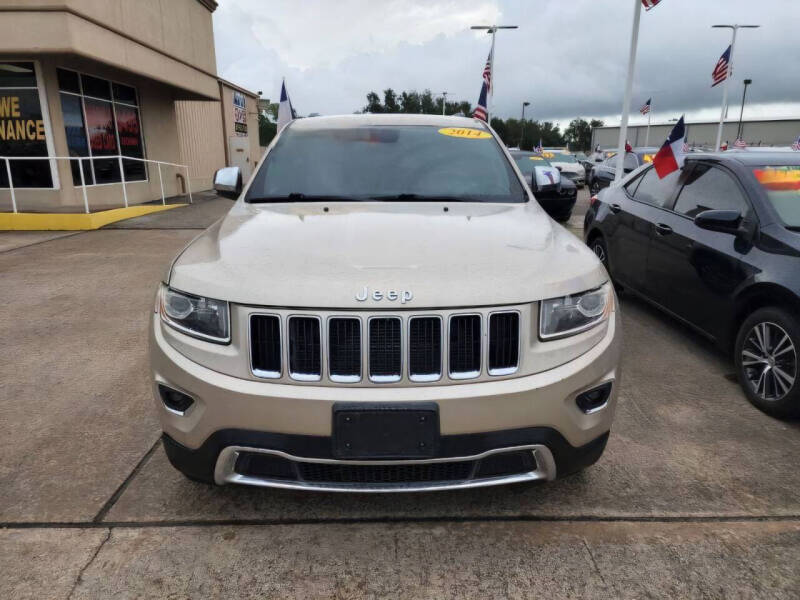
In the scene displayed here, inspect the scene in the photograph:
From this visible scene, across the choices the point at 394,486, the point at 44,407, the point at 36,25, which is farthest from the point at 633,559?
the point at 36,25

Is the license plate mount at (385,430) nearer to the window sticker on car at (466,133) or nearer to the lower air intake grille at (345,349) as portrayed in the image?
the lower air intake grille at (345,349)

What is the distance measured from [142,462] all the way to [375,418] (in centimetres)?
156

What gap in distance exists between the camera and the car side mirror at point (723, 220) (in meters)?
3.68

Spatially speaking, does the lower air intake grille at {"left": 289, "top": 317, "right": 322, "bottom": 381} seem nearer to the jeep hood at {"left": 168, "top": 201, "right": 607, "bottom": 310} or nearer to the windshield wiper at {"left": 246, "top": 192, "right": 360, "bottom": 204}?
the jeep hood at {"left": 168, "top": 201, "right": 607, "bottom": 310}

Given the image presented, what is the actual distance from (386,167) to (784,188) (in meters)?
2.67

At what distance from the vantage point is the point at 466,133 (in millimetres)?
3707

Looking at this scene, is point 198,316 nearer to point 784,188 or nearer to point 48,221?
point 784,188

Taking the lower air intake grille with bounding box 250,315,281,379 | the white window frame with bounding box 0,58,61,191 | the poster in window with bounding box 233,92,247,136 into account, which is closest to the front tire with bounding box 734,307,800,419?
the lower air intake grille with bounding box 250,315,281,379

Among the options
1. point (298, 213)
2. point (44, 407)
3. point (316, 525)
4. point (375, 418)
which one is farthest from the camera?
point (44, 407)

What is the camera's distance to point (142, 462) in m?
2.87

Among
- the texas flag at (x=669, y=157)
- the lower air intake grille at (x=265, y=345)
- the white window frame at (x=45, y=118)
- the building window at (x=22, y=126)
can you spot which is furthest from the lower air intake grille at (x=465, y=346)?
the building window at (x=22, y=126)

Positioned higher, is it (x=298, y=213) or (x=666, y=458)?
(x=298, y=213)

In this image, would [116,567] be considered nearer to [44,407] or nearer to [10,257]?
[44,407]

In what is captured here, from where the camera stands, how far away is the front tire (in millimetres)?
3201
